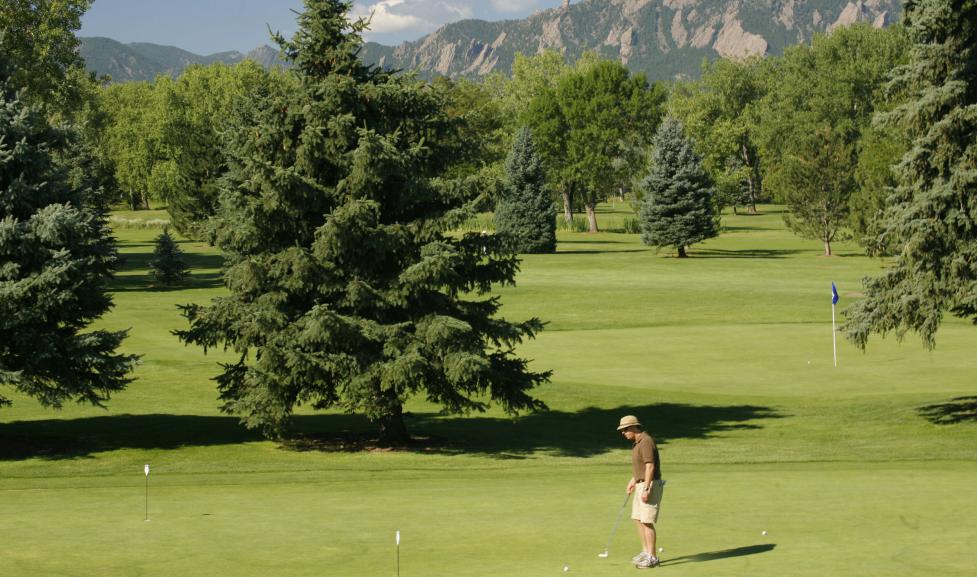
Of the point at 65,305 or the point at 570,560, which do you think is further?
the point at 65,305

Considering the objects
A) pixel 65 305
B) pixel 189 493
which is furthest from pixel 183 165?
pixel 189 493

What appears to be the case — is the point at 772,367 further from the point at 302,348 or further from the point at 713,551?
the point at 713,551

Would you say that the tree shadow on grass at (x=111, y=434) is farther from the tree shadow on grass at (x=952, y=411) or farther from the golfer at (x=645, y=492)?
the tree shadow on grass at (x=952, y=411)

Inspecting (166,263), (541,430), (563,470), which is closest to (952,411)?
(541,430)

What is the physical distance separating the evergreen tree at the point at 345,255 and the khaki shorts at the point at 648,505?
9975mm

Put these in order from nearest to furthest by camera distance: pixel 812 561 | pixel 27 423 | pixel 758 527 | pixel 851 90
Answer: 1. pixel 812 561
2. pixel 758 527
3. pixel 27 423
4. pixel 851 90

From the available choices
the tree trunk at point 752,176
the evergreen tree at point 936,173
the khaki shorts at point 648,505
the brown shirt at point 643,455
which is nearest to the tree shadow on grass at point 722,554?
the khaki shorts at point 648,505

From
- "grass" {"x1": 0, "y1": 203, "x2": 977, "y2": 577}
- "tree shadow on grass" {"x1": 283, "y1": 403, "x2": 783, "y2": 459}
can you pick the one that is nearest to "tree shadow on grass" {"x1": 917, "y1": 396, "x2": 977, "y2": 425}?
"grass" {"x1": 0, "y1": 203, "x2": 977, "y2": 577}

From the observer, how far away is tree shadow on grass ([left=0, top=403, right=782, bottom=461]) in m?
23.3

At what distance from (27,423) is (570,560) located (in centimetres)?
1878

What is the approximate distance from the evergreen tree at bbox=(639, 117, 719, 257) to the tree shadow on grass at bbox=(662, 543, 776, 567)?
64831 mm

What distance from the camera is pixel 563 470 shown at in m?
19.8

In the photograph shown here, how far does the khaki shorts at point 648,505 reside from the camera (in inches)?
447

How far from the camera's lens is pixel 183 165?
88.1 m
